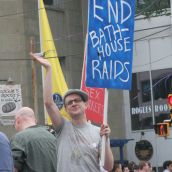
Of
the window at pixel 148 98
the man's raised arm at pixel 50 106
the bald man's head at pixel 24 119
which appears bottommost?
the window at pixel 148 98

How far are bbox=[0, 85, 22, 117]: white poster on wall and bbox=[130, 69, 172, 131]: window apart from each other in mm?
8280

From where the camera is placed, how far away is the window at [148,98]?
30.7 meters

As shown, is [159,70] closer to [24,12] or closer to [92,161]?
[24,12]

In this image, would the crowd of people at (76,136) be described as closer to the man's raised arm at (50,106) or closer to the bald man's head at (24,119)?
the man's raised arm at (50,106)

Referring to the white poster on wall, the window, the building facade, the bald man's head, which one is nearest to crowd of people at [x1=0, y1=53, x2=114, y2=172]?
the bald man's head

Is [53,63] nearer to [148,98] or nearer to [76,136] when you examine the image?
[148,98]

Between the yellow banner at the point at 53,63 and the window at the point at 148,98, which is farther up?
the yellow banner at the point at 53,63

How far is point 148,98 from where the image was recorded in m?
31.2

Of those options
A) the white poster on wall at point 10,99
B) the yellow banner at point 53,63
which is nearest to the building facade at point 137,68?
the white poster on wall at point 10,99

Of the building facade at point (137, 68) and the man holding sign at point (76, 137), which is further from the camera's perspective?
the building facade at point (137, 68)

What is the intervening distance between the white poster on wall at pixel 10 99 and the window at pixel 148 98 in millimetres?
8280

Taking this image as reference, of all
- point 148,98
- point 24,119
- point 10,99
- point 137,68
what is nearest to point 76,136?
point 24,119

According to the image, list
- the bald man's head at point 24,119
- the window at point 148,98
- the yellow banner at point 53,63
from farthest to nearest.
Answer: the window at point 148,98 < the yellow banner at point 53,63 < the bald man's head at point 24,119

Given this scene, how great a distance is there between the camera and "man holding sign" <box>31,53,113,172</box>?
648cm
